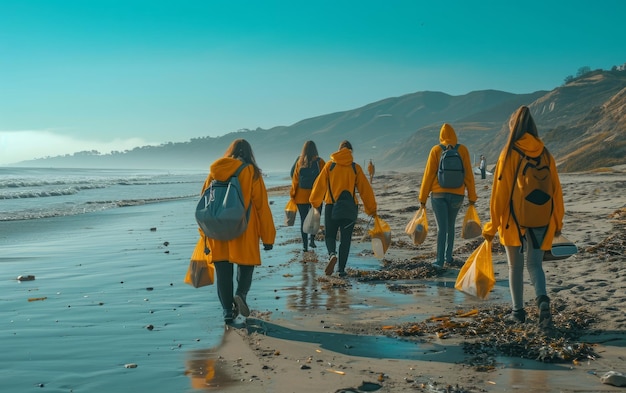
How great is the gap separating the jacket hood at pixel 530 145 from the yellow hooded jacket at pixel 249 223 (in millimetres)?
2365

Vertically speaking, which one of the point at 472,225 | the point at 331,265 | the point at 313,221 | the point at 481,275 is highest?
the point at 313,221

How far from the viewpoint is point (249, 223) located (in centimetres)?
595

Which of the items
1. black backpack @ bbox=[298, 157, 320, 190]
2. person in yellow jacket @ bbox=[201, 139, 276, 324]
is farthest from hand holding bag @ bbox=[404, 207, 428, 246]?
person in yellow jacket @ bbox=[201, 139, 276, 324]

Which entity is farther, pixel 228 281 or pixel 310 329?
pixel 228 281

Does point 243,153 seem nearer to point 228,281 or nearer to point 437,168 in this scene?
point 228,281

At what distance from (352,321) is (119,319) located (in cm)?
230

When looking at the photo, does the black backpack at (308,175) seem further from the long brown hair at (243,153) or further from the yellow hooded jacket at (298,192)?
the long brown hair at (243,153)

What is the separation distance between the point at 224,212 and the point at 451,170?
3.93 meters

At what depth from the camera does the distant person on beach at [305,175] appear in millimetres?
10906

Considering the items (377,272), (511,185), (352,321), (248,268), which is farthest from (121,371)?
(377,272)

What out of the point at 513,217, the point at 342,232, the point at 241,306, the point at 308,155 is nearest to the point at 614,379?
the point at 513,217

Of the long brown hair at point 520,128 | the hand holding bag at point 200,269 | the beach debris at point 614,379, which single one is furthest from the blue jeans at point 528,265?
the hand holding bag at point 200,269

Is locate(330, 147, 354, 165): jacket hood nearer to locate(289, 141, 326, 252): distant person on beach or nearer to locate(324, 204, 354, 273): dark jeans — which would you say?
locate(324, 204, 354, 273): dark jeans

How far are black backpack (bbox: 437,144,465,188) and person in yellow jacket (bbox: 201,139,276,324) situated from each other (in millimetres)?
3263
